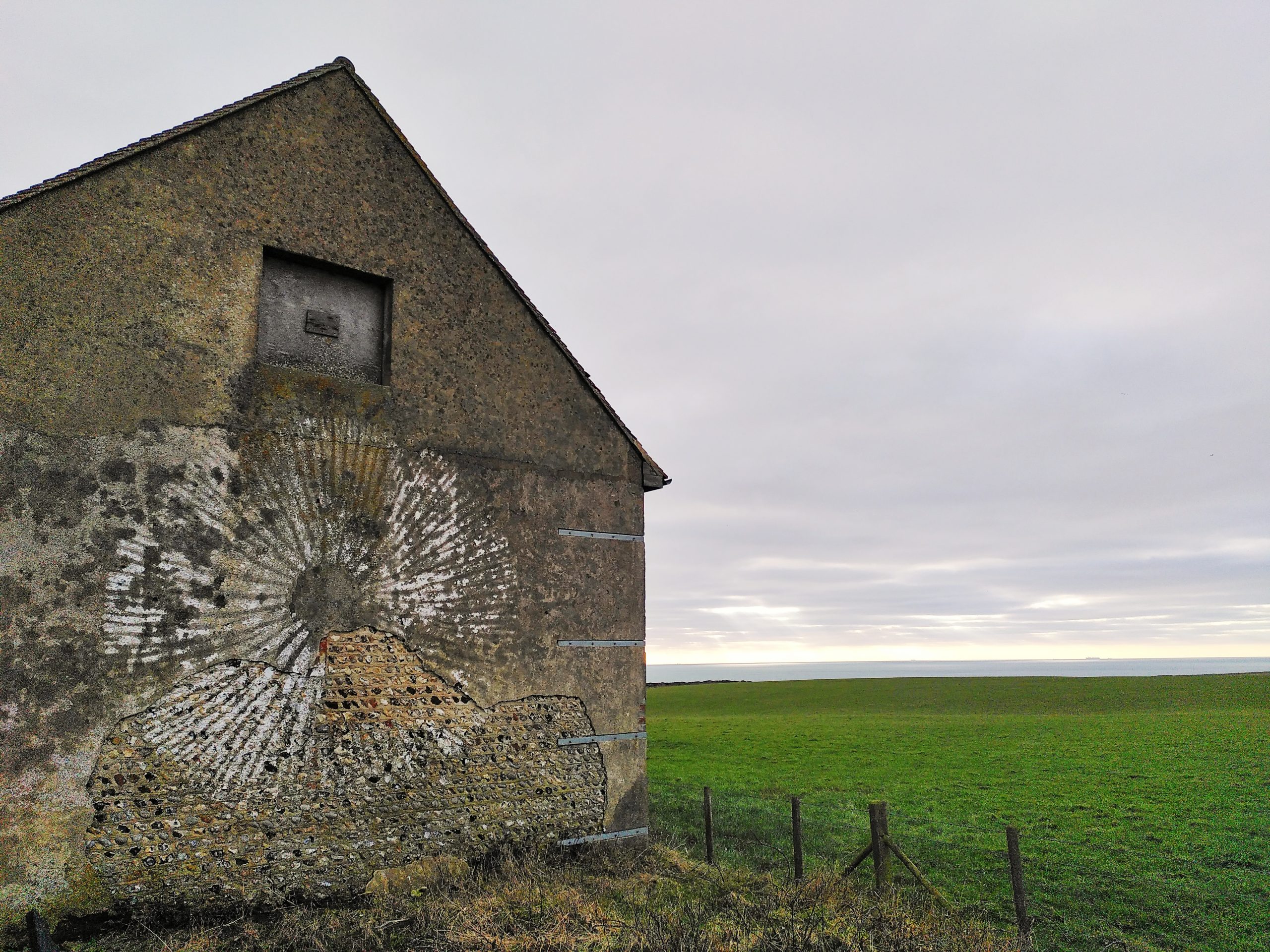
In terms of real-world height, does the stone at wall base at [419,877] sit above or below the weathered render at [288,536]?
below

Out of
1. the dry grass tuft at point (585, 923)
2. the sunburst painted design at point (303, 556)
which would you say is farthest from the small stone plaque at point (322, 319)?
the dry grass tuft at point (585, 923)

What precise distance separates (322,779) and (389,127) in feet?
26.0

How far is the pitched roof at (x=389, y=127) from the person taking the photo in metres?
6.98

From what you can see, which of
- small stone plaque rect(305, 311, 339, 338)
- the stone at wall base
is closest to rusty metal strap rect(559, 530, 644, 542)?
small stone plaque rect(305, 311, 339, 338)

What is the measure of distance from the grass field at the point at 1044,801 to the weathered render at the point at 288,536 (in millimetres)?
5512

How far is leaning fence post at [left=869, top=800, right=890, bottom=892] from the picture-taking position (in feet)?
28.9

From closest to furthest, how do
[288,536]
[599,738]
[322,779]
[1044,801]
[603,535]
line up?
[322,779]
[288,536]
[599,738]
[603,535]
[1044,801]

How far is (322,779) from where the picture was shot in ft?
24.5

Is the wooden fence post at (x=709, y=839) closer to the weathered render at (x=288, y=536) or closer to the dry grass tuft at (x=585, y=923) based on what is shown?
the weathered render at (x=288, y=536)

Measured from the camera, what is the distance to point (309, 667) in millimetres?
7578

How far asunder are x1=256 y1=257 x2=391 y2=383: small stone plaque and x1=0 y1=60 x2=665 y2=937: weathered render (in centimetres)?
3

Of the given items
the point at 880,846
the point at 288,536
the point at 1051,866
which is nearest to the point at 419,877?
the point at 288,536

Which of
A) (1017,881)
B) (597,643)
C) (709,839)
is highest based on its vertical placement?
(597,643)

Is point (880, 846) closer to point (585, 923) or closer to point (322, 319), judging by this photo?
point (585, 923)
